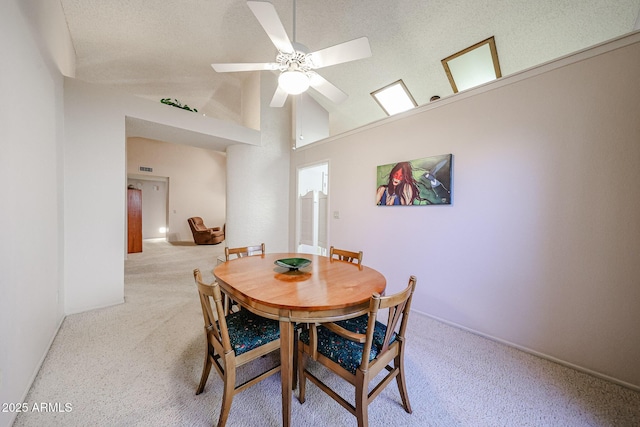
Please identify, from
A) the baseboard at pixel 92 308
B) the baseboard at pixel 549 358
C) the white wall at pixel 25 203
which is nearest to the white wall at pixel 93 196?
the baseboard at pixel 92 308

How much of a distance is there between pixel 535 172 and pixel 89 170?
4.36 metres

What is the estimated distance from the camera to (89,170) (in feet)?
7.96

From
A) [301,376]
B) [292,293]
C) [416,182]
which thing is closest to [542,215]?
[416,182]

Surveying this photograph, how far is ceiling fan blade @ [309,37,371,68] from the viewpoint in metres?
1.60

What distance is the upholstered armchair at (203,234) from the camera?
7.01 metres

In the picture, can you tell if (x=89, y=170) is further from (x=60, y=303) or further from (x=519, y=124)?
(x=519, y=124)

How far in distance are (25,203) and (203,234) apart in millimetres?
5971

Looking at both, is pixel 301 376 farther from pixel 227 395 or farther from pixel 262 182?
pixel 262 182

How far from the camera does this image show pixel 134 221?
5625mm

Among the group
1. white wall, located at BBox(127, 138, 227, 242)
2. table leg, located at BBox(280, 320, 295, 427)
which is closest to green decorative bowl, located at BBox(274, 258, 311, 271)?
table leg, located at BBox(280, 320, 295, 427)

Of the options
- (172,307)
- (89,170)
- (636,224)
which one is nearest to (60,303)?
(172,307)

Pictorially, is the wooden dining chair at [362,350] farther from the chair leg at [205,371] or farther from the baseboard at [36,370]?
the baseboard at [36,370]

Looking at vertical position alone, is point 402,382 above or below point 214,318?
below

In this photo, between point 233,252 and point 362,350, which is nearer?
point 362,350
